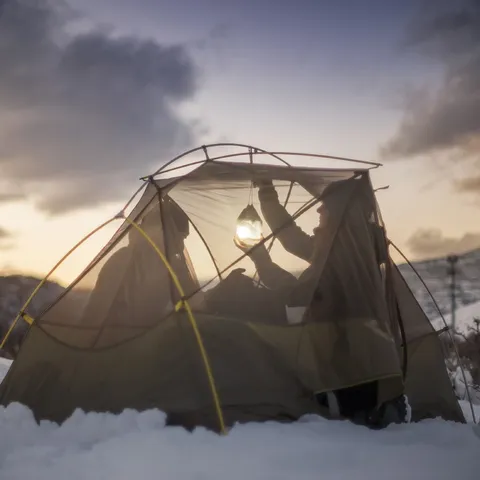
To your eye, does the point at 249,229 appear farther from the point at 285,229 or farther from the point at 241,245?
the point at 285,229

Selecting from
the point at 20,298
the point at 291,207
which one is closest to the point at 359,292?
the point at 291,207

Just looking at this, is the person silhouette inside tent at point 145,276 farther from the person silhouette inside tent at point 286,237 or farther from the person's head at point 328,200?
the person's head at point 328,200

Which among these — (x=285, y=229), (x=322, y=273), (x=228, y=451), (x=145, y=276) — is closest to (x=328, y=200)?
(x=285, y=229)

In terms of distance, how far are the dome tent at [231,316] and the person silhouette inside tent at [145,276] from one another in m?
0.01

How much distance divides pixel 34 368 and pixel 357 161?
4114 mm

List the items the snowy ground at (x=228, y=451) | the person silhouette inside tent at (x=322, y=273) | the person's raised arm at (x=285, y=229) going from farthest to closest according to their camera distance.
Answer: the person's raised arm at (x=285, y=229)
the person silhouette inside tent at (x=322, y=273)
the snowy ground at (x=228, y=451)

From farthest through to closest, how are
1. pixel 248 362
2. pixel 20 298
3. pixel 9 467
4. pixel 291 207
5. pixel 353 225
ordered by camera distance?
pixel 20 298 → pixel 291 207 → pixel 353 225 → pixel 248 362 → pixel 9 467

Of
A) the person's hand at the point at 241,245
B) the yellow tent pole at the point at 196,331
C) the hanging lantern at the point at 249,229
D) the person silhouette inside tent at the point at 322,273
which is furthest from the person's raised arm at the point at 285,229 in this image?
the yellow tent pole at the point at 196,331

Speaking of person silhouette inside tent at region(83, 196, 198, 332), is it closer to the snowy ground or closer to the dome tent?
the dome tent

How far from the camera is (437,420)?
6.06m

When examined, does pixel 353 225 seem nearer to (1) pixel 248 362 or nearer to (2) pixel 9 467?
(1) pixel 248 362

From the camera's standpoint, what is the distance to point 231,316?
18.4 ft

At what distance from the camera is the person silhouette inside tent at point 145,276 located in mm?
5848

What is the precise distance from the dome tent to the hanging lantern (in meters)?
0.10
